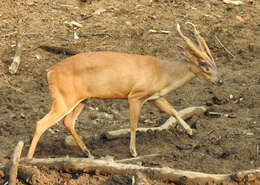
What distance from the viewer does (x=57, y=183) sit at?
606cm

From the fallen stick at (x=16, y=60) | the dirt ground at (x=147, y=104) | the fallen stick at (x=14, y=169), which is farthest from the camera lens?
the fallen stick at (x=16, y=60)

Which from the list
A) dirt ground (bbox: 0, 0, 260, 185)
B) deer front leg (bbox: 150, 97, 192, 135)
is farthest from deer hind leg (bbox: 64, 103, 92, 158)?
deer front leg (bbox: 150, 97, 192, 135)

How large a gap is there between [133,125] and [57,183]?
2.29m

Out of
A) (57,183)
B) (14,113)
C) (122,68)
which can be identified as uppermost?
(122,68)

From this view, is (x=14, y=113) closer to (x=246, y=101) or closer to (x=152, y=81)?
(x=152, y=81)

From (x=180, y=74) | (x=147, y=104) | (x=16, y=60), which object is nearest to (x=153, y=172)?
(x=180, y=74)

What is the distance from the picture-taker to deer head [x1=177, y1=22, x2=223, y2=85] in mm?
8070

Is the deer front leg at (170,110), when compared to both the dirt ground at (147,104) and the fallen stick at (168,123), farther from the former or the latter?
the fallen stick at (168,123)

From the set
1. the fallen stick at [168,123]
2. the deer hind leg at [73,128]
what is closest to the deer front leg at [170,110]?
the fallen stick at [168,123]

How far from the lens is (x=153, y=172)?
5820mm

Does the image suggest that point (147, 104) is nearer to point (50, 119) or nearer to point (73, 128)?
point (73, 128)

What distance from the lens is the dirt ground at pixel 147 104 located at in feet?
25.4

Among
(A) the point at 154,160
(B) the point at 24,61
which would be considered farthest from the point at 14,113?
(A) the point at 154,160

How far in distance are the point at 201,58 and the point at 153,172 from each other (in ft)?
9.22
